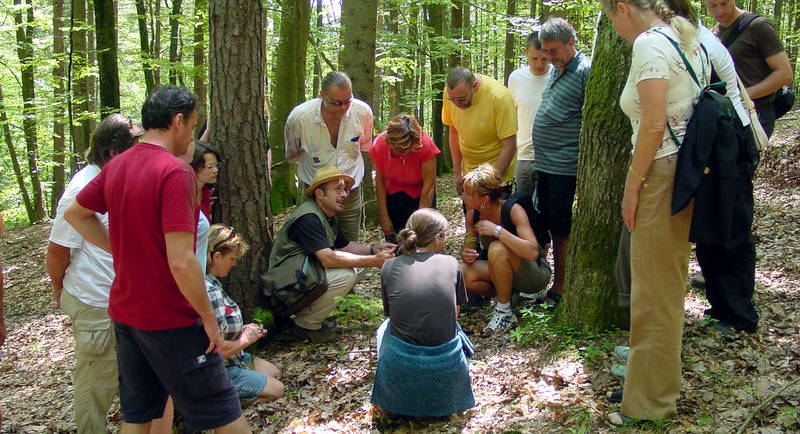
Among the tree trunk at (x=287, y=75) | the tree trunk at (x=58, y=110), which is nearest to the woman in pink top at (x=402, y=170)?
the tree trunk at (x=287, y=75)

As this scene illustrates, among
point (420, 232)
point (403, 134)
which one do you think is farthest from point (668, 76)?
point (403, 134)

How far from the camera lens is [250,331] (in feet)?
11.0

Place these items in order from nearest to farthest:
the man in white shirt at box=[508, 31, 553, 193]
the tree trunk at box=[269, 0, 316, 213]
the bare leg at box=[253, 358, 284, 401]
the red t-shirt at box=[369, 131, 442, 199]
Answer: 1. the bare leg at box=[253, 358, 284, 401]
2. the man in white shirt at box=[508, 31, 553, 193]
3. the red t-shirt at box=[369, 131, 442, 199]
4. the tree trunk at box=[269, 0, 316, 213]

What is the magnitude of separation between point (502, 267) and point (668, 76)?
2243 millimetres

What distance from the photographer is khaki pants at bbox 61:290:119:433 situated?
3387 millimetres

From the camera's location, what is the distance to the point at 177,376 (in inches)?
104

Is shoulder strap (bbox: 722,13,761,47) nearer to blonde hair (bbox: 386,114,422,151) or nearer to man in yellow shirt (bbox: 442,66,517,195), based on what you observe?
man in yellow shirt (bbox: 442,66,517,195)

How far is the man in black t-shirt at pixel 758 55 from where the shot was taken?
421 cm

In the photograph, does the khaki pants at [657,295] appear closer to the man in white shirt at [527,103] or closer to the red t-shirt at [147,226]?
the red t-shirt at [147,226]

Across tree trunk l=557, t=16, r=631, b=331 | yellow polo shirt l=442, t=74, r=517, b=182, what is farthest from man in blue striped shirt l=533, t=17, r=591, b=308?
tree trunk l=557, t=16, r=631, b=331

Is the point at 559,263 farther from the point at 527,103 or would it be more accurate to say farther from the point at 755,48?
the point at 755,48

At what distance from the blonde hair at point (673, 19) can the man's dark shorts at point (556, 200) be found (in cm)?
200

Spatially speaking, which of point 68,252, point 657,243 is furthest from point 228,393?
point 657,243

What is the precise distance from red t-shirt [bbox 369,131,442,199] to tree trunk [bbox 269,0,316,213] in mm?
4327
